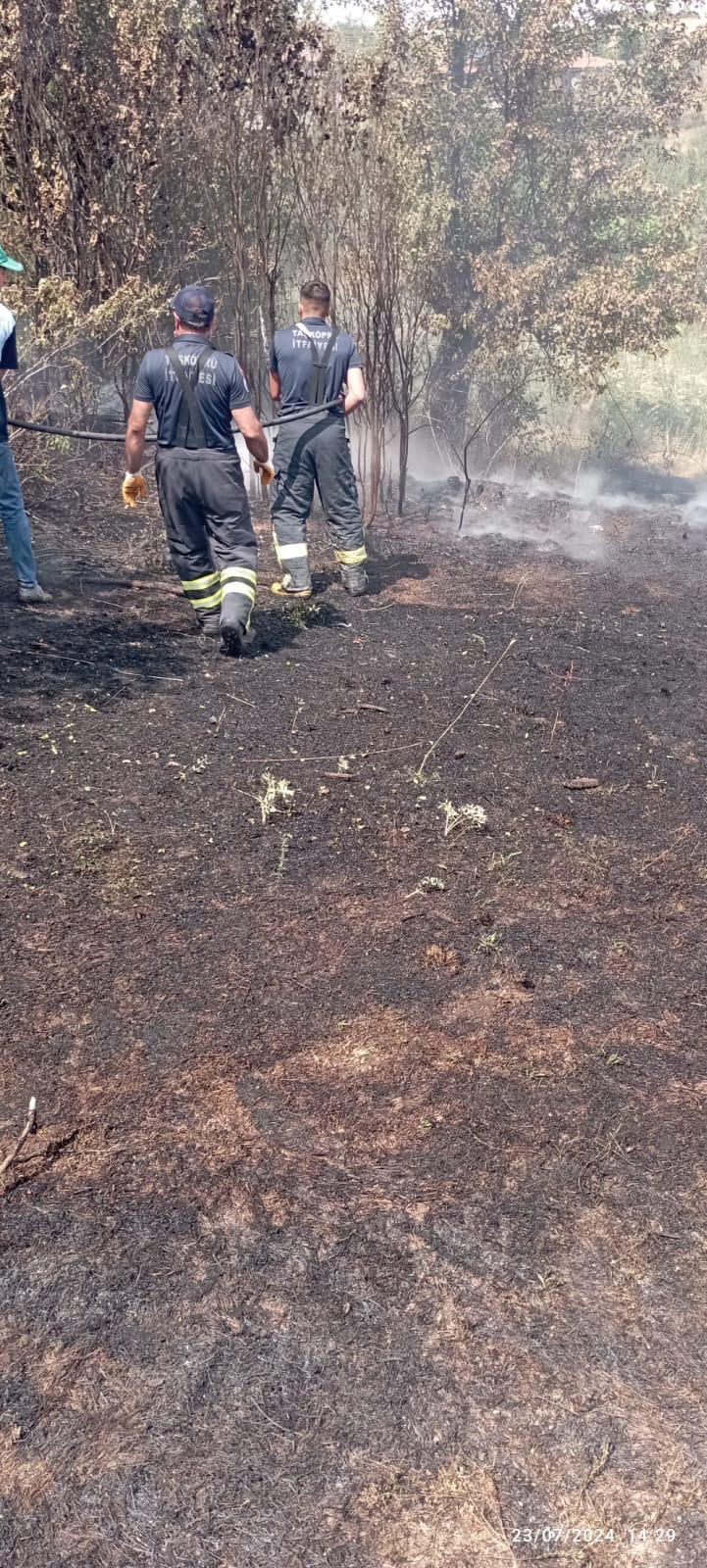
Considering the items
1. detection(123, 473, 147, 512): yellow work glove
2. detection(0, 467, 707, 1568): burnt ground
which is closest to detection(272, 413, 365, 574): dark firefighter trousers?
detection(123, 473, 147, 512): yellow work glove

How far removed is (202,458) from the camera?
18.4 ft

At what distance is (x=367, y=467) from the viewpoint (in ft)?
39.3

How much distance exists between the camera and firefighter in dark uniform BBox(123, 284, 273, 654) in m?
5.43

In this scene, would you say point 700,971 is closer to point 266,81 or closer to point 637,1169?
point 637,1169

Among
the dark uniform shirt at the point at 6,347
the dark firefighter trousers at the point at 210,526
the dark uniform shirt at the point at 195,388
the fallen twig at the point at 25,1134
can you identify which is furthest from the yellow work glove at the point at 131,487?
the fallen twig at the point at 25,1134

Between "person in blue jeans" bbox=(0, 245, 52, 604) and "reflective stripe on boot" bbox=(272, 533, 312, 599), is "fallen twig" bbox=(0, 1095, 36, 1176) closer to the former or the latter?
"person in blue jeans" bbox=(0, 245, 52, 604)

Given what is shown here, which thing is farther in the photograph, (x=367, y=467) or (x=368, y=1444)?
(x=367, y=467)

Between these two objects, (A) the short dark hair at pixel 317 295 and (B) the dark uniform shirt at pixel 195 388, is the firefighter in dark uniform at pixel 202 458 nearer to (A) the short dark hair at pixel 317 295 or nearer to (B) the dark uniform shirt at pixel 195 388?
(B) the dark uniform shirt at pixel 195 388

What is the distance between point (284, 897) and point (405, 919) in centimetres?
43

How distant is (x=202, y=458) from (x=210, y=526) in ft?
1.24

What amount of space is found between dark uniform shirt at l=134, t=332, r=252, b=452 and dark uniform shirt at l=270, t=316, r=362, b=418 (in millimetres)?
1430

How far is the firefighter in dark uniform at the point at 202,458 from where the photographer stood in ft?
17.8

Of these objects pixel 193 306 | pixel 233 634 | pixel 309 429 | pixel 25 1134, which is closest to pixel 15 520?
pixel 233 634

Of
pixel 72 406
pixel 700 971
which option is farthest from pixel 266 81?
pixel 700 971
